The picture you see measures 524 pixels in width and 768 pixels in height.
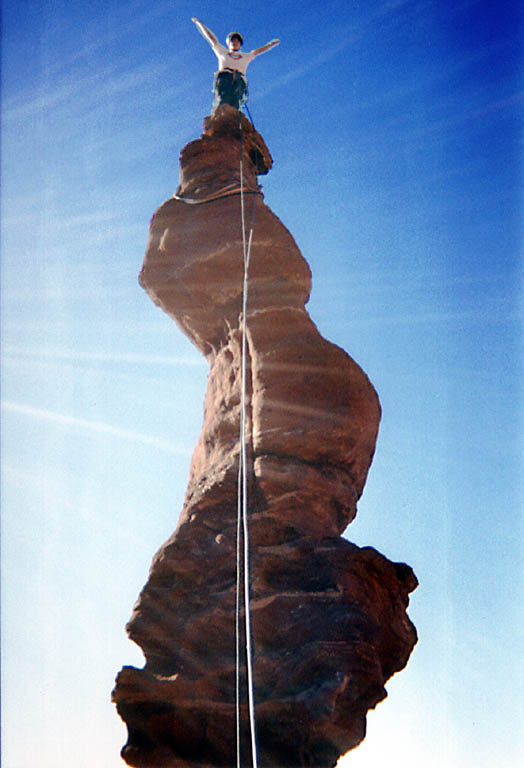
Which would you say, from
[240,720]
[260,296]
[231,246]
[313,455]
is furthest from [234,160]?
[240,720]

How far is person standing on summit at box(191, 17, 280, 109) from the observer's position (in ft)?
41.8

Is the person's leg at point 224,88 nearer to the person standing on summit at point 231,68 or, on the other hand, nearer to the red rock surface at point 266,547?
the person standing on summit at point 231,68

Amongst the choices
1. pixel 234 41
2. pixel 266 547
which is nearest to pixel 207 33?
pixel 234 41

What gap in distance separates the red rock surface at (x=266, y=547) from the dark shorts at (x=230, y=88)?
2.29m

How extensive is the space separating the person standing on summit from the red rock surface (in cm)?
235

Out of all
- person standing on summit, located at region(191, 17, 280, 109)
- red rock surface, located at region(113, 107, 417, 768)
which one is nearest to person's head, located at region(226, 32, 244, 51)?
person standing on summit, located at region(191, 17, 280, 109)

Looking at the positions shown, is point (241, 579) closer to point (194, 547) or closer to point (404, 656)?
point (194, 547)

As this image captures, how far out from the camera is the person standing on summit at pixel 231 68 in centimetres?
1275

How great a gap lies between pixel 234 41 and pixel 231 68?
1.71 feet

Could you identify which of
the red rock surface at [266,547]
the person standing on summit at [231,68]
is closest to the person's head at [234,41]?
the person standing on summit at [231,68]

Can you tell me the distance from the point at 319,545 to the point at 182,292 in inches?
170

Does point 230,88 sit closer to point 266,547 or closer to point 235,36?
point 235,36

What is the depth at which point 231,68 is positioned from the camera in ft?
41.9

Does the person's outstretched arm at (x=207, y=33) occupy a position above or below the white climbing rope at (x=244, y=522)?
above
